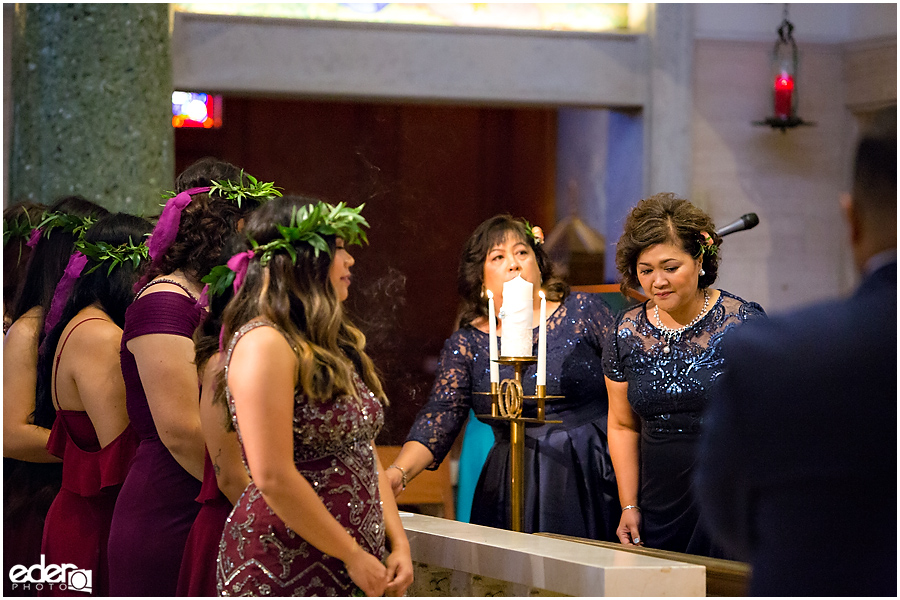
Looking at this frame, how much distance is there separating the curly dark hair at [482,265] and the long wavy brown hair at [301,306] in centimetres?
147

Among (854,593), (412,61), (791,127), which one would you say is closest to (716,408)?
(854,593)

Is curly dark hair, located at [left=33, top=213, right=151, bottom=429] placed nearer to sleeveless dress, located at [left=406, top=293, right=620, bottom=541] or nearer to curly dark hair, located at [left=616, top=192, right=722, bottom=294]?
sleeveless dress, located at [left=406, top=293, right=620, bottom=541]

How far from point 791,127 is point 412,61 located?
2.61 metres

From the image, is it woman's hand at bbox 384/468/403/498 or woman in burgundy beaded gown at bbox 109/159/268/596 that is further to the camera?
woman's hand at bbox 384/468/403/498

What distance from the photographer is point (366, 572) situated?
2.04 metres

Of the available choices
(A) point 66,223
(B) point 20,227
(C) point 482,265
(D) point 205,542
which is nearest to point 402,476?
(D) point 205,542

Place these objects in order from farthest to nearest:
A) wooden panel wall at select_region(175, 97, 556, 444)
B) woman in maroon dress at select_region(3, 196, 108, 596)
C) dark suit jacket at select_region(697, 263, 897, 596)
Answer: wooden panel wall at select_region(175, 97, 556, 444) → woman in maroon dress at select_region(3, 196, 108, 596) → dark suit jacket at select_region(697, 263, 897, 596)

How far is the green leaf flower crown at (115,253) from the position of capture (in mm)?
3027

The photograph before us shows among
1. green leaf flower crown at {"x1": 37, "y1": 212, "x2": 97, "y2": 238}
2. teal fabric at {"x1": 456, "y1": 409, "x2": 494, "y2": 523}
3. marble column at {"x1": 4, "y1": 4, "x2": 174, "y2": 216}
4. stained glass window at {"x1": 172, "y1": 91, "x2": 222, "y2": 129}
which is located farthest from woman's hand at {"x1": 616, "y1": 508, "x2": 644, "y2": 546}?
stained glass window at {"x1": 172, "y1": 91, "x2": 222, "y2": 129}

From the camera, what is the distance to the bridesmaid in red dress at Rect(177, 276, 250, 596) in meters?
2.31

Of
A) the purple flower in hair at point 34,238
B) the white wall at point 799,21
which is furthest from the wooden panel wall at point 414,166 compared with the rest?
the purple flower in hair at point 34,238

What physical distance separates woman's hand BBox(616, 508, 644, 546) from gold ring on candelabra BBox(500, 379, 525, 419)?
63 cm

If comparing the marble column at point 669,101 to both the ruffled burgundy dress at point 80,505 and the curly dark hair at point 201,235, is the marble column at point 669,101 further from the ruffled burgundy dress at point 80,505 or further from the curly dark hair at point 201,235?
the ruffled burgundy dress at point 80,505

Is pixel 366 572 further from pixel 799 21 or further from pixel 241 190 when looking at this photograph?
pixel 799 21
